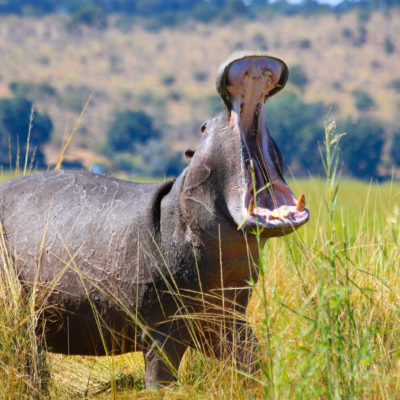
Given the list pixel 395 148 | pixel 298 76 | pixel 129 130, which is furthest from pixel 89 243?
pixel 298 76

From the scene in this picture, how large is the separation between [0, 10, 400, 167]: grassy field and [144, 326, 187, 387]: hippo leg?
7437 centimetres

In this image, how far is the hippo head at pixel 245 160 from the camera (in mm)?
2797

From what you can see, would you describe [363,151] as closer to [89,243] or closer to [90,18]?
[90,18]

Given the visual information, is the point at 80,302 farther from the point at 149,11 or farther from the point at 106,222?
the point at 149,11

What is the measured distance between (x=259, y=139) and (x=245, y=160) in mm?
132

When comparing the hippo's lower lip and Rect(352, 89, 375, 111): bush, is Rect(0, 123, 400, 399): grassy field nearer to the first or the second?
the hippo's lower lip

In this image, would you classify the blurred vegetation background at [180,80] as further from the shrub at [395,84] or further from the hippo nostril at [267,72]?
the hippo nostril at [267,72]

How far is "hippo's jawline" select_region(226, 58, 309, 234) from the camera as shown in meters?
2.79

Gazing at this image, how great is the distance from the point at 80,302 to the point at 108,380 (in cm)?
60

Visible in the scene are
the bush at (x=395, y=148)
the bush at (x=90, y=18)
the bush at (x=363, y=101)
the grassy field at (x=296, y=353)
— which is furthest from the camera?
the bush at (x=90, y=18)

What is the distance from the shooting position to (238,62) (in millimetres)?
2781

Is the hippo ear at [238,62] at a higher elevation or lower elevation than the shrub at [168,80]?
lower

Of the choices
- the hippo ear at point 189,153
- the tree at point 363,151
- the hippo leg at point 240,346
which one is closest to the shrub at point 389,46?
the tree at point 363,151

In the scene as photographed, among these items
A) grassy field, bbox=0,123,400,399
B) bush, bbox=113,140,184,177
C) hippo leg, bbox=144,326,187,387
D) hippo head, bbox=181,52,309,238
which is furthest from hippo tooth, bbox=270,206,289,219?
bush, bbox=113,140,184,177
